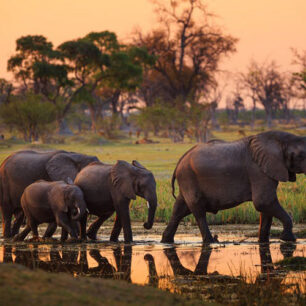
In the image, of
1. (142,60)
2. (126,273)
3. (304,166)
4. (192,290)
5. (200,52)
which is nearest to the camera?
(192,290)

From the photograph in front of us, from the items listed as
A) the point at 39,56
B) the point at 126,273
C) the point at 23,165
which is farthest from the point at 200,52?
the point at 126,273

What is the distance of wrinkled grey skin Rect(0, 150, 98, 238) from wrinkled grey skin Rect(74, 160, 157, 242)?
761 mm

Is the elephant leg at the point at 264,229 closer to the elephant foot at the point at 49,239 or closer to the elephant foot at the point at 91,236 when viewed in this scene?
the elephant foot at the point at 91,236

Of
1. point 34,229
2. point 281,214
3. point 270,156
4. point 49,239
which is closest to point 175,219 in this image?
point 281,214

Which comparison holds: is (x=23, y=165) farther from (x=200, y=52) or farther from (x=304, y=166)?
(x=200, y=52)

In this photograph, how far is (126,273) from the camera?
7.60 metres

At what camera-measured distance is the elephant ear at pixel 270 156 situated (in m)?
10.4

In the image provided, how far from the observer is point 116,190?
1099 cm

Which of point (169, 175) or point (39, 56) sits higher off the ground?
point (39, 56)

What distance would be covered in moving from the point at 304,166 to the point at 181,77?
6524 centimetres

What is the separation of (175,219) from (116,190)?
95 centimetres

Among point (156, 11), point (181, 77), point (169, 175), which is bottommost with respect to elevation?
point (169, 175)

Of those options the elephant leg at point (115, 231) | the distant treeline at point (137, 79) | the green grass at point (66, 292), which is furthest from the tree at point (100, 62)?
the green grass at point (66, 292)

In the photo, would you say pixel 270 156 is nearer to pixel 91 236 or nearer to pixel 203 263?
pixel 203 263
